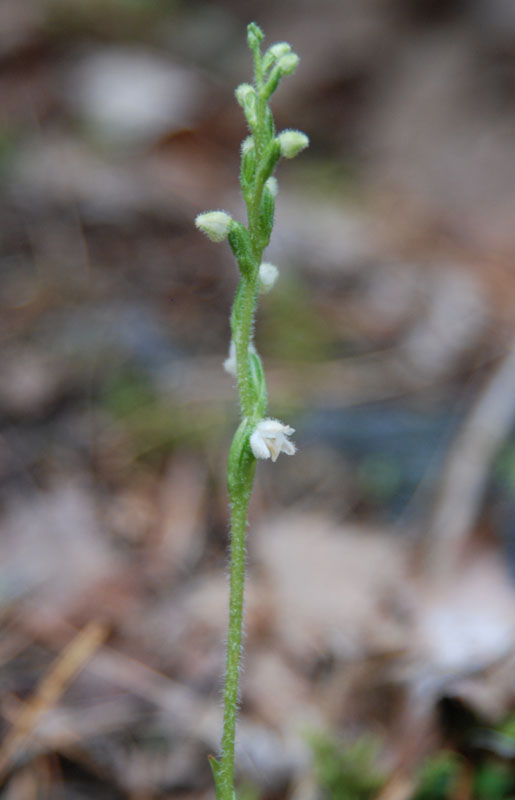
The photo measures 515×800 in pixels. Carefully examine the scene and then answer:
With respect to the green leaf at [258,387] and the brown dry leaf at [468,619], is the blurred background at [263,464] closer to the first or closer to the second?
the brown dry leaf at [468,619]

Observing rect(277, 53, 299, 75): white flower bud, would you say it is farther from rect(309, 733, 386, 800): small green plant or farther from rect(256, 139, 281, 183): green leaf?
rect(309, 733, 386, 800): small green plant

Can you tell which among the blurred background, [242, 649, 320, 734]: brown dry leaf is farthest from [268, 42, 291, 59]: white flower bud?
[242, 649, 320, 734]: brown dry leaf

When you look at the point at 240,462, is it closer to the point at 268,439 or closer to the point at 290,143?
the point at 268,439

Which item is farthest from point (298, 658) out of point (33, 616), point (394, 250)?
point (394, 250)

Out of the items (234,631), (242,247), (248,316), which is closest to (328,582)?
(234,631)

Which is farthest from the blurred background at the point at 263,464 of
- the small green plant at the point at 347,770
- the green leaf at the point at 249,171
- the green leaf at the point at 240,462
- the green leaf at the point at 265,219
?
the green leaf at the point at 249,171

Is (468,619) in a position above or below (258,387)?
below

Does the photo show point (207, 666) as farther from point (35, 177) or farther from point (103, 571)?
point (35, 177)
